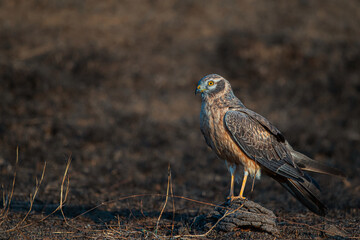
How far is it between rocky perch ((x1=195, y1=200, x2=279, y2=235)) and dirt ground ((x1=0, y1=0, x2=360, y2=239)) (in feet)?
0.41

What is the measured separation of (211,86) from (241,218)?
176 cm

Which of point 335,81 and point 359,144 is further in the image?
point 335,81

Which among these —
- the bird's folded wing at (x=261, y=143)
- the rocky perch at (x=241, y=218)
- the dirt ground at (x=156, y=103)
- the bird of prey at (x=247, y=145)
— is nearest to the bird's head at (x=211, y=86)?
the bird of prey at (x=247, y=145)

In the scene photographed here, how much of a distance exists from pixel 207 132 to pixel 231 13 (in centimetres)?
1183

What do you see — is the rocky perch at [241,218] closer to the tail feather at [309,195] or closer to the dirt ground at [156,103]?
the dirt ground at [156,103]

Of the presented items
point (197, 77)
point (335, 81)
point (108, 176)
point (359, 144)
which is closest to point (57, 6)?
point (197, 77)

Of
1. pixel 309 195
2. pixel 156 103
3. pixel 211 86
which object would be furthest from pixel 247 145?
pixel 156 103

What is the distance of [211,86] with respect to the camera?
5344 mm

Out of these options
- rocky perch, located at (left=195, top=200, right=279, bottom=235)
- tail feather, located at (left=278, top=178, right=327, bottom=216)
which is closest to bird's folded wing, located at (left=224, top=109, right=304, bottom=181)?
tail feather, located at (left=278, top=178, right=327, bottom=216)

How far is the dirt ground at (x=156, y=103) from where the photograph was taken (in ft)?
19.5

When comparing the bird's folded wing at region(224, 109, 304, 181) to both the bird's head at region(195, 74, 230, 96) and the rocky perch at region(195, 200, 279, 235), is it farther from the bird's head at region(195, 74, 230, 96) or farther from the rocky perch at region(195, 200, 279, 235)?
the rocky perch at region(195, 200, 279, 235)

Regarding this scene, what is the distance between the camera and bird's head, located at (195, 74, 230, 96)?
5316mm

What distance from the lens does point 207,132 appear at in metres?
5.17

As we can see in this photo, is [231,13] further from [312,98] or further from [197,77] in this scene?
→ [312,98]
